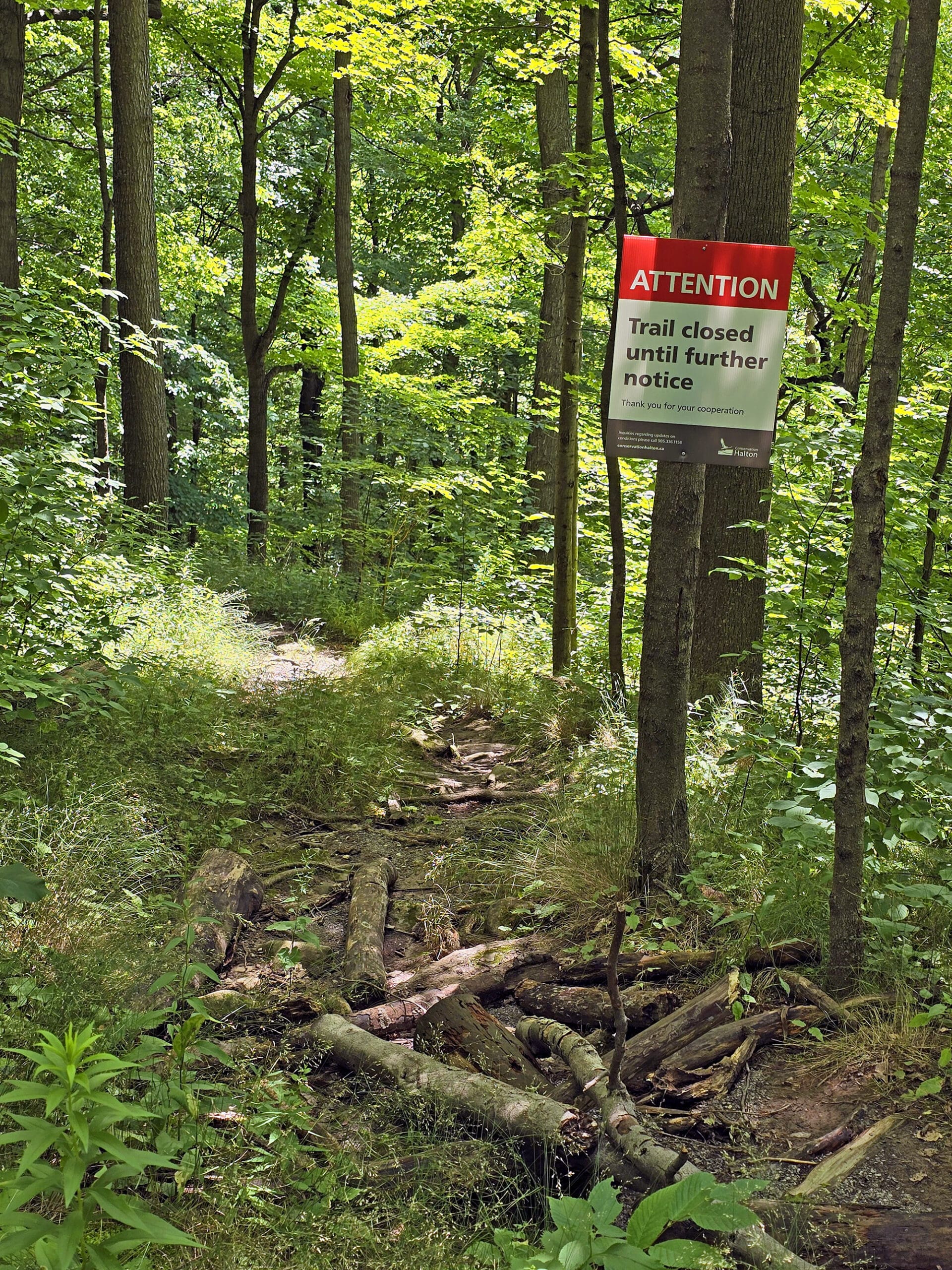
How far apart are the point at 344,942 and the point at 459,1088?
1.42m

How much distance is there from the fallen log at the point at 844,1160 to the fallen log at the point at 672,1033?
59 cm

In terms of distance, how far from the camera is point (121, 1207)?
5.62 feet

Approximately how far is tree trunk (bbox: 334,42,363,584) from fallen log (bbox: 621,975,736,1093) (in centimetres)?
947

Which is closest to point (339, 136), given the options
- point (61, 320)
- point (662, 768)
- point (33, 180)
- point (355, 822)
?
point (33, 180)

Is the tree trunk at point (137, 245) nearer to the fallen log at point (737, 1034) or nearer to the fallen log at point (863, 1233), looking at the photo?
the fallen log at point (737, 1034)

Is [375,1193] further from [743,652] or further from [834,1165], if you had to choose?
[743,652]

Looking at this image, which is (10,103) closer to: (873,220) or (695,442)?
(873,220)

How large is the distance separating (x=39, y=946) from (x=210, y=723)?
2.81 m

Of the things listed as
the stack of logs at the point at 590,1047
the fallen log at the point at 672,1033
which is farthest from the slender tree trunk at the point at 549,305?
the fallen log at the point at 672,1033

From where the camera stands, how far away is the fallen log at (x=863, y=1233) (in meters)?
2.13

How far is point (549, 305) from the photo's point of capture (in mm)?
12805

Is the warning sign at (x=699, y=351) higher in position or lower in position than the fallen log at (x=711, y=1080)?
higher

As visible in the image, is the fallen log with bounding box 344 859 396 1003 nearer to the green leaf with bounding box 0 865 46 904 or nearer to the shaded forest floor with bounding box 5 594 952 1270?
the shaded forest floor with bounding box 5 594 952 1270

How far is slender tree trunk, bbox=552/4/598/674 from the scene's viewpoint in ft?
21.8
